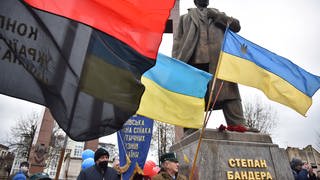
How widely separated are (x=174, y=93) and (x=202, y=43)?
4.88 feet

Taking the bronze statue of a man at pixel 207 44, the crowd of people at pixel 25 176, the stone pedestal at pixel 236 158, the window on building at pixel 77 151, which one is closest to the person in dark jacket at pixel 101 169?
the crowd of people at pixel 25 176

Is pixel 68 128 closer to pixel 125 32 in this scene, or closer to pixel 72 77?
pixel 72 77

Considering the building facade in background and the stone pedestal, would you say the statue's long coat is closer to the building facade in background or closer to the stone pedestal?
the stone pedestal

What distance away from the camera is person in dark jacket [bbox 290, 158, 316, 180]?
4449 mm

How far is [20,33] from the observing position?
207 cm

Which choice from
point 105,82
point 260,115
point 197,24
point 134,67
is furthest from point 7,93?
point 260,115

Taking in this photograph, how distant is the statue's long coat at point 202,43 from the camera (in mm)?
4922

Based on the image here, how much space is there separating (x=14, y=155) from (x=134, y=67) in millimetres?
33867

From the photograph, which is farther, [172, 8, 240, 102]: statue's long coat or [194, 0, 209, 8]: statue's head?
[194, 0, 209, 8]: statue's head

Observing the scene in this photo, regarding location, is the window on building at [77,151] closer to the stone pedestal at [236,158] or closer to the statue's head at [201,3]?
the statue's head at [201,3]

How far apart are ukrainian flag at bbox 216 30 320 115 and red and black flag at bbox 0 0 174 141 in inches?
70.5

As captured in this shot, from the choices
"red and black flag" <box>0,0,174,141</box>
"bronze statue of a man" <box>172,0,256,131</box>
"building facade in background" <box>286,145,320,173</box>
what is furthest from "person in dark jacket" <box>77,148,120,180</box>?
"building facade in background" <box>286,145,320,173</box>

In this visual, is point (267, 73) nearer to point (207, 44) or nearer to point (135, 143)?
point (207, 44)

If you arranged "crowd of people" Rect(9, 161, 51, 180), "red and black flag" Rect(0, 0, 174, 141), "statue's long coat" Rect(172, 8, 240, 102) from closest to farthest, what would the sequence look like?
"red and black flag" Rect(0, 0, 174, 141) → "crowd of people" Rect(9, 161, 51, 180) → "statue's long coat" Rect(172, 8, 240, 102)
